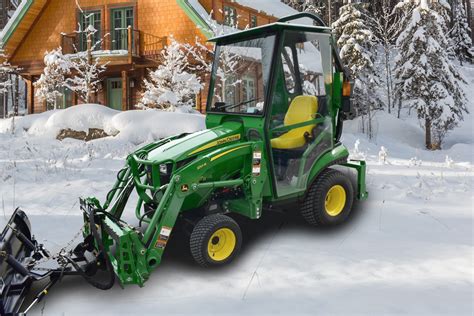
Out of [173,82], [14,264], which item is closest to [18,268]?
[14,264]

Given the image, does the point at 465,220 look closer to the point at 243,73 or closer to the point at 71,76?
the point at 243,73

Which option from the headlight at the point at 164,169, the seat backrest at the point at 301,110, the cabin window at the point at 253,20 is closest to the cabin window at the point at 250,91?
the seat backrest at the point at 301,110

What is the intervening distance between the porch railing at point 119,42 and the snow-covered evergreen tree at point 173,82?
64.7 inches

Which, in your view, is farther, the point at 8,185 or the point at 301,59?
the point at 8,185

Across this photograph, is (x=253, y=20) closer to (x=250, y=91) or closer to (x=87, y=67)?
(x=87, y=67)

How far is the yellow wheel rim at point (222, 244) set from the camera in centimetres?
470

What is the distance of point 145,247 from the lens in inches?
168

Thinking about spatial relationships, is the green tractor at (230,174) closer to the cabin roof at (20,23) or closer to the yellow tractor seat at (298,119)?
the yellow tractor seat at (298,119)

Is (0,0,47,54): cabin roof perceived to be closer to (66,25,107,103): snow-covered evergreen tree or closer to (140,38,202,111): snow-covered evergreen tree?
(66,25,107,103): snow-covered evergreen tree

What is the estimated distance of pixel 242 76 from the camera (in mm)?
5789

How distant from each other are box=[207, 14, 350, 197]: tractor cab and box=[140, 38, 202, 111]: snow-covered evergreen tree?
12.2m

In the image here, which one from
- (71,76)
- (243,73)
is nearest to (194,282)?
(243,73)

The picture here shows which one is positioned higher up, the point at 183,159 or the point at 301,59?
the point at 301,59

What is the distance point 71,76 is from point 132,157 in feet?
66.5
